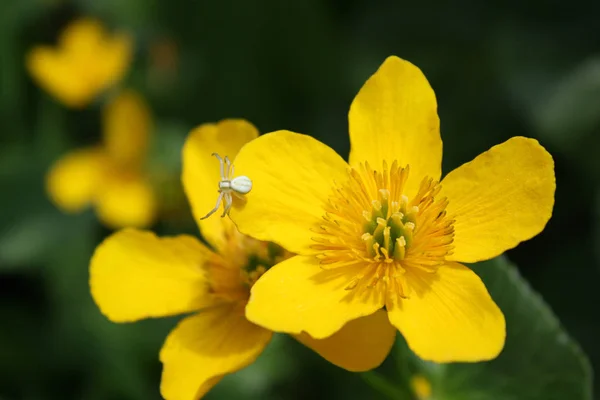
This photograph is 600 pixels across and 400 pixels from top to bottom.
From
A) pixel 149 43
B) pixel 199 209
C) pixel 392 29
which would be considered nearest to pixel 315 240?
pixel 199 209

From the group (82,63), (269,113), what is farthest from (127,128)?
(269,113)

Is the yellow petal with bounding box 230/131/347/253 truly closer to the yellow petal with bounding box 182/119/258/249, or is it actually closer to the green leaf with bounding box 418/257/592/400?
the yellow petal with bounding box 182/119/258/249

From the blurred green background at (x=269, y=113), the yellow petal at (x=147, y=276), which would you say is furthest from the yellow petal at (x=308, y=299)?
the blurred green background at (x=269, y=113)

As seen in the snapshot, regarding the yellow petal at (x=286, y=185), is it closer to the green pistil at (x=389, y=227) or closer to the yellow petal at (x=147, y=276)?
the green pistil at (x=389, y=227)

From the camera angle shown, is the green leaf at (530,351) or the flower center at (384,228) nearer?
the flower center at (384,228)

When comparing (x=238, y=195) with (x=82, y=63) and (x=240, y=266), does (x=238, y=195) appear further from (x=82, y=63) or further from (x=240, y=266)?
(x=82, y=63)

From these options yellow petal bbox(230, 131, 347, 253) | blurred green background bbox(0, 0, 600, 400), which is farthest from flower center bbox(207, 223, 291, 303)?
blurred green background bbox(0, 0, 600, 400)
